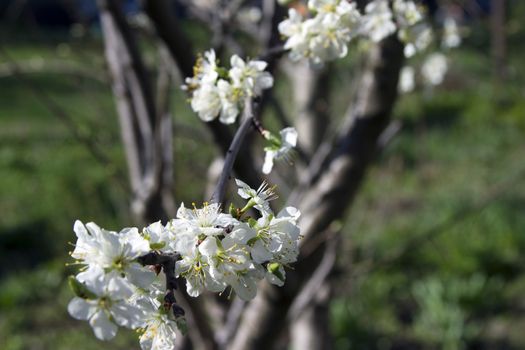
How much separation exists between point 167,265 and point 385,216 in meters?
4.08

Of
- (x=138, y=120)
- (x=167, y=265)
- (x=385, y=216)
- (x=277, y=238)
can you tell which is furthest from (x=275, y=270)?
(x=385, y=216)

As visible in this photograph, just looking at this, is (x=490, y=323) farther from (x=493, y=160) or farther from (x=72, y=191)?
(x=72, y=191)

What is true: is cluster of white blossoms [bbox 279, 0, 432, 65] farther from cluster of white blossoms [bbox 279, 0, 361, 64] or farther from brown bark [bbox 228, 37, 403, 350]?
brown bark [bbox 228, 37, 403, 350]

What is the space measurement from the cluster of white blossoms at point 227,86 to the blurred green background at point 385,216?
0.95 metres

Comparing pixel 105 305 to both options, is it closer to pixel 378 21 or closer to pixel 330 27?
pixel 330 27

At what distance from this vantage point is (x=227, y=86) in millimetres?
1196

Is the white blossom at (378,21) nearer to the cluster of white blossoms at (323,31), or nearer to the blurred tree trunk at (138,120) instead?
the cluster of white blossoms at (323,31)

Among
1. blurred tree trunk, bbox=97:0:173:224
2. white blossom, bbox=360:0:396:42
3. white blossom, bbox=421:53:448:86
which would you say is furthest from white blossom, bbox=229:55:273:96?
white blossom, bbox=421:53:448:86

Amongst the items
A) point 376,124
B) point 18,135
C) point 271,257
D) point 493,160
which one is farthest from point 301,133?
point 18,135

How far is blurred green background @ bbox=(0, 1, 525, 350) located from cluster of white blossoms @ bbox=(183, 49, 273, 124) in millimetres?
945

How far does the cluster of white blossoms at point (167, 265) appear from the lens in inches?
33.0

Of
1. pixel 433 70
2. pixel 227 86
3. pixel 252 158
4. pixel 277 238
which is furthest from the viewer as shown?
pixel 433 70

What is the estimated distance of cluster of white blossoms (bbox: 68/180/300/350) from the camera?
33.0 inches

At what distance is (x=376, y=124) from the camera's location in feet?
5.77
